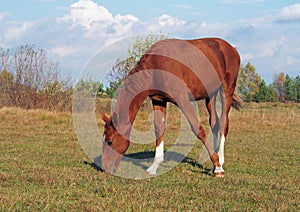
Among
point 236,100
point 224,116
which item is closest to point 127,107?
point 224,116

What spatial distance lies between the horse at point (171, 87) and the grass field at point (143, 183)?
0.49 metres

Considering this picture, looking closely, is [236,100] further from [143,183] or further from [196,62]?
[143,183]

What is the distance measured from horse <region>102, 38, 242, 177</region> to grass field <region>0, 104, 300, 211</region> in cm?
49

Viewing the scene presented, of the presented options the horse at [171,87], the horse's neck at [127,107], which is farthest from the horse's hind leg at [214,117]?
the horse's neck at [127,107]

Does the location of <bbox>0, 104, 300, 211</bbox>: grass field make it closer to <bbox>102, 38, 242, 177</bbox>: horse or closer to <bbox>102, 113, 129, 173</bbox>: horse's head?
<bbox>102, 113, 129, 173</bbox>: horse's head

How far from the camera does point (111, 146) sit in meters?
6.62

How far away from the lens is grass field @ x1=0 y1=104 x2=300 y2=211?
482 cm

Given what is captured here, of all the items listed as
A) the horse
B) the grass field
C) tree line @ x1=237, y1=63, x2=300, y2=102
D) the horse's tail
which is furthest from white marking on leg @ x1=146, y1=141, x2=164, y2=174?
tree line @ x1=237, y1=63, x2=300, y2=102

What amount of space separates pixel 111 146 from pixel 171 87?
138cm

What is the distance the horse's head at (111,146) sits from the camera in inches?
260

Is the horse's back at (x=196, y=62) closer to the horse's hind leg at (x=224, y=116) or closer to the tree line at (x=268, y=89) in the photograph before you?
the horse's hind leg at (x=224, y=116)

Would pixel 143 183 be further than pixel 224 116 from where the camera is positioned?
No

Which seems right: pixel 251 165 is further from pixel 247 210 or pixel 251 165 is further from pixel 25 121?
pixel 25 121

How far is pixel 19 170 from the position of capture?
6.87 metres
